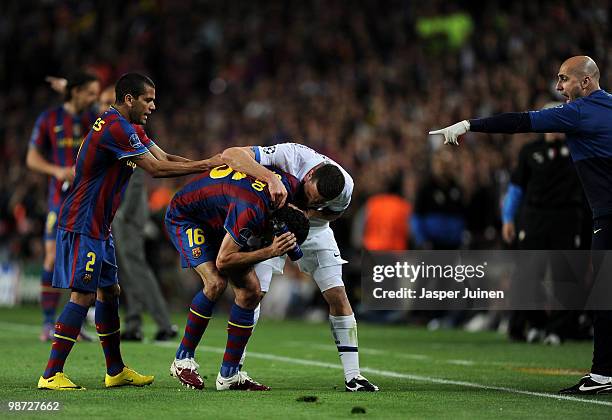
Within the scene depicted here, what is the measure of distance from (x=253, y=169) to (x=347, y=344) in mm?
1408

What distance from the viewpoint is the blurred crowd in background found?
17734mm

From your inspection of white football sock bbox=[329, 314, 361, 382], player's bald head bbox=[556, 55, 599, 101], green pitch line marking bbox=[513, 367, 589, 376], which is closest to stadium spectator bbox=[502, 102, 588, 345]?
green pitch line marking bbox=[513, 367, 589, 376]

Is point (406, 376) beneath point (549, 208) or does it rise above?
beneath

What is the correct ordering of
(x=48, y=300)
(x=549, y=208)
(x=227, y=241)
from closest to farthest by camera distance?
(x=227, y=241), (x=48, y=300), (x=549, y=208)

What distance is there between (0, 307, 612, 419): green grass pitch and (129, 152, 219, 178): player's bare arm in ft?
4.80

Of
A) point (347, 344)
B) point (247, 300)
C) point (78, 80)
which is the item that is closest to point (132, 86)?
point (247, 300)

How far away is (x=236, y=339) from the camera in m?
8.48

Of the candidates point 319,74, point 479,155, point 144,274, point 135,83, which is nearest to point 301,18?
point 319,74

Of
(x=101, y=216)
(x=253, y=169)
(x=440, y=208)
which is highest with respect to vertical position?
(x=253, y=169)

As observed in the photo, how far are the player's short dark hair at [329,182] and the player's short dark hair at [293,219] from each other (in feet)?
0.66

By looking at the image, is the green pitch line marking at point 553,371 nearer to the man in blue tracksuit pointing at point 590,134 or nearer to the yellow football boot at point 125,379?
the man in blue tracksuit pointing at point 590,134

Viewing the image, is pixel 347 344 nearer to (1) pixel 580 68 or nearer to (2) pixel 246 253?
(2) pixel 246 253

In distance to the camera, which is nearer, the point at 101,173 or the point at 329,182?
the point at 329,182

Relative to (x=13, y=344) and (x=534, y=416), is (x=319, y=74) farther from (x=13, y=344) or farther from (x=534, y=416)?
(x=534, y=416)
